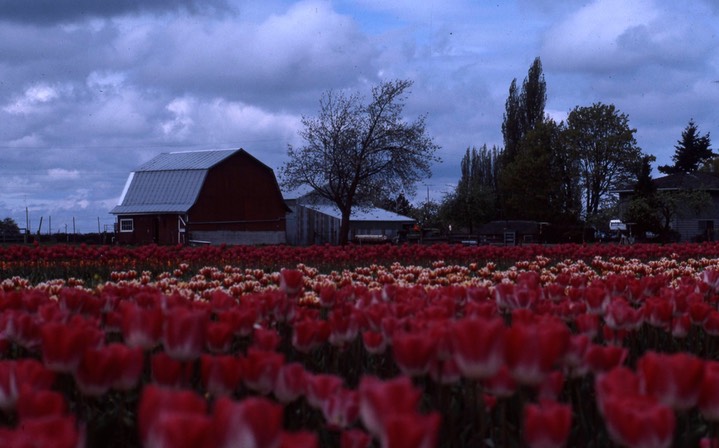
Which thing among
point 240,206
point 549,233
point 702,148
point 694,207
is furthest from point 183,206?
point 702,148

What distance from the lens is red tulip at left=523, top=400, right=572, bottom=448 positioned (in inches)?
75.5

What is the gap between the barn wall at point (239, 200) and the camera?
5447cm

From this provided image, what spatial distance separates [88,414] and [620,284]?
3.38 m

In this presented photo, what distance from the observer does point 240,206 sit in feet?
187

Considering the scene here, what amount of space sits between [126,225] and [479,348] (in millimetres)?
56954

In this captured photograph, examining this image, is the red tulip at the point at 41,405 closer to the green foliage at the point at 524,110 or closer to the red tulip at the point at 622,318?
the red tulip at the point at 622,318

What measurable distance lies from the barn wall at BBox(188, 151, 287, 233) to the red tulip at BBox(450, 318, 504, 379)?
51.9 m

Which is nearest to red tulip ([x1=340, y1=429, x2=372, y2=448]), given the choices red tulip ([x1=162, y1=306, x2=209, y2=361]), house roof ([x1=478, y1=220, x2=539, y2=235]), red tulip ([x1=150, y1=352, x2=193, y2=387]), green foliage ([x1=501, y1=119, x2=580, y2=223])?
red tulip ([x1=150, y1=352, x2=193, y2=387])

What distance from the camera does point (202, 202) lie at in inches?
2126

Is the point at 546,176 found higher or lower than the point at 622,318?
higher

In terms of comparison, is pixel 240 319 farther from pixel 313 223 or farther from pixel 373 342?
pixel 313 223

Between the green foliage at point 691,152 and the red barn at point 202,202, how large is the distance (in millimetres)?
66450

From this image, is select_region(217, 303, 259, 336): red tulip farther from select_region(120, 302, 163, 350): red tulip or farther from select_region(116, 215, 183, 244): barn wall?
select_region(116, 215, 183, 244): barn wall

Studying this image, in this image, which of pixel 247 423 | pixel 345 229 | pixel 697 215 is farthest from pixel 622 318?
pixel 697 215
